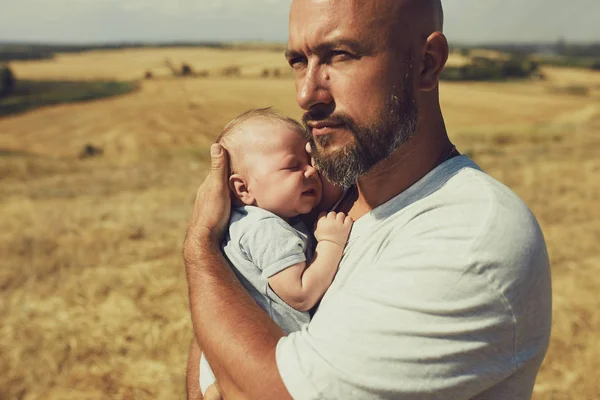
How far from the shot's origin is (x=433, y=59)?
→ 2.23 m

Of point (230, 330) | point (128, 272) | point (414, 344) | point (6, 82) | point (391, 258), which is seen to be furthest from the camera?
point (6, 82)

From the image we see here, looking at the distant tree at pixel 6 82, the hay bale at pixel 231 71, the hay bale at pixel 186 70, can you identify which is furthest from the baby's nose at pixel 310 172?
the distant tree at pixel 6 82

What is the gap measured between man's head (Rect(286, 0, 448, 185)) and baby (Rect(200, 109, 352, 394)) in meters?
0.31

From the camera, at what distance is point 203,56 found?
77.9 metres

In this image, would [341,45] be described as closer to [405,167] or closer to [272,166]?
[405,167]

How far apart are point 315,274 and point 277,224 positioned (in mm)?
334

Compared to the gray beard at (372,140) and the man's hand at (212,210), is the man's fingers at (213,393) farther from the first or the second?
the gray beard at (372,140)

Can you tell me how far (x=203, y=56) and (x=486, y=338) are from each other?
79.8 meters

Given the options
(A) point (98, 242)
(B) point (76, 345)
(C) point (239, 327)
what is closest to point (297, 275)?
(C) point (239, 327)

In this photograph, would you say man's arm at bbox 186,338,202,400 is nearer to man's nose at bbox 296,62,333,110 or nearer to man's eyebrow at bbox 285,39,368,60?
man's nose at bbox 296,62,333,110

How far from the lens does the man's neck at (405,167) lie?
2.29m

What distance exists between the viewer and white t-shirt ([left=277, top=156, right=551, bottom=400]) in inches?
65.3

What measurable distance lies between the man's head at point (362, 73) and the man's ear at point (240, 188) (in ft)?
1.72

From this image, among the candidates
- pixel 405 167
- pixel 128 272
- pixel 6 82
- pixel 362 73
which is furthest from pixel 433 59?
pixel 6 82
